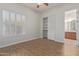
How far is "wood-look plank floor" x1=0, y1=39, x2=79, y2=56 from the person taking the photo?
56.8 inches

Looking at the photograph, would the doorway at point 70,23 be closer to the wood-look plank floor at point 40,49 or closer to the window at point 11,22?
the wood-look plank floor at point 40,49

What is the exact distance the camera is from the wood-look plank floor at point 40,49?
144cm

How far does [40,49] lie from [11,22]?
2.03 ft

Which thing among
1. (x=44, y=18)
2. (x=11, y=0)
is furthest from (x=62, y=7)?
(x=11, y=0)

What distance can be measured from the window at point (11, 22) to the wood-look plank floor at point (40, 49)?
0.23 meters

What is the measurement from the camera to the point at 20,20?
4.96 feet

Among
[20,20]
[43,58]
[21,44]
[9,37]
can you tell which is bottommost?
[43,58]

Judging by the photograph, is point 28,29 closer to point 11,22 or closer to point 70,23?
point 11,22

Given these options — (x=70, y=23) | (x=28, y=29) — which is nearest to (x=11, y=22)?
(x=28, y=29)

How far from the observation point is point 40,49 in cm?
153

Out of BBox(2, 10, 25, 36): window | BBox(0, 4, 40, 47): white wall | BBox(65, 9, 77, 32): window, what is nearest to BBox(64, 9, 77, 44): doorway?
BBox(65, 9, 77, 32): window

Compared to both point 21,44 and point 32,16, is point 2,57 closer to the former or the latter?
point 21,44

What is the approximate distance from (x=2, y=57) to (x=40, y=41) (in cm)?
64

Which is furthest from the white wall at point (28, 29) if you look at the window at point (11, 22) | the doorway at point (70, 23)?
the doorway at point (70, 23)
